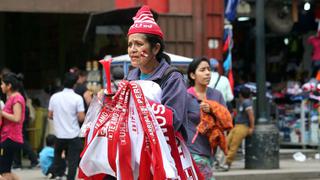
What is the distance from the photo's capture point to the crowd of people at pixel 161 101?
15.5 ft

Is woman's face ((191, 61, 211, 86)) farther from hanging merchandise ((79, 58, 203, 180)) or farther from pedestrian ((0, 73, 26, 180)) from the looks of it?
pedestrian ((0, 73, 26, 180))

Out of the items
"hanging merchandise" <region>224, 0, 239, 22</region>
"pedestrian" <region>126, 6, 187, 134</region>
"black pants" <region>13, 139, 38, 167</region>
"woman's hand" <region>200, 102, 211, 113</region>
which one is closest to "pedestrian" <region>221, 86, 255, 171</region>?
"hanging merchandise" <region>224, 0, 239, 22</region>

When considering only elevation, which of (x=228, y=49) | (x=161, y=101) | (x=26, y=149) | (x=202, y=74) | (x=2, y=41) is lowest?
(x=26, y=149)

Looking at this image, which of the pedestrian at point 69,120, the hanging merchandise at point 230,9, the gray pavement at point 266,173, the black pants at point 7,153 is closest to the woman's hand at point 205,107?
the black pants at point 7,153

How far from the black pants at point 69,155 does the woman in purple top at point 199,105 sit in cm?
500

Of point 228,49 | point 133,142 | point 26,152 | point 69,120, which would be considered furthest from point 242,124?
point 133,142

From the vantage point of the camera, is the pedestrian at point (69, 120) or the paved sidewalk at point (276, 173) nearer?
the pedestrian at point (69, 120)

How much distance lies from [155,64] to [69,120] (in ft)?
25.2

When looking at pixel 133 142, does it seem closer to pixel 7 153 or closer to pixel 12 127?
pixel 7 153

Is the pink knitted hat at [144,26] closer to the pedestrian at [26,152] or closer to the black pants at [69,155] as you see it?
the black pants at [69,155]

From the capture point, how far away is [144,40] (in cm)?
473

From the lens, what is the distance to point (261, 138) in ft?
46.5

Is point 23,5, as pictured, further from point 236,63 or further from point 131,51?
point 131,51

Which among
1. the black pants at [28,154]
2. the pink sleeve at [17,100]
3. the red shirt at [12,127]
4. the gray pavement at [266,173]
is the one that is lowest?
the gray pavement at [266,173]
